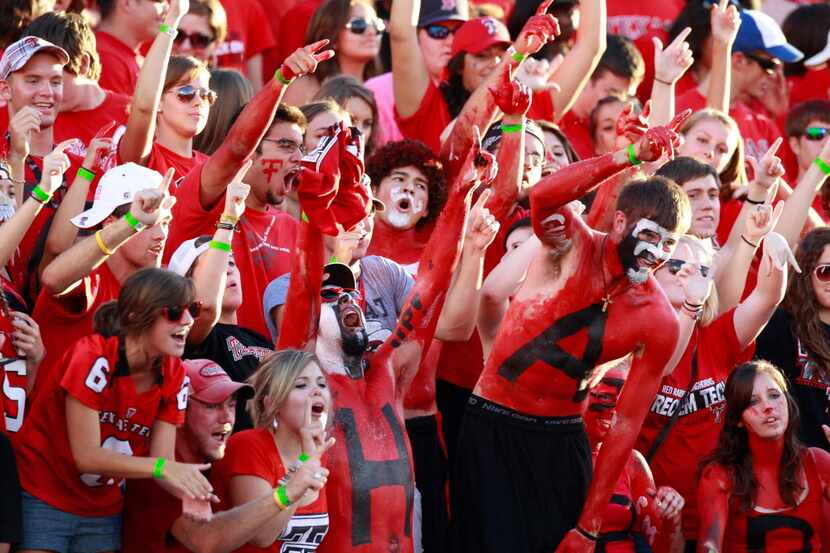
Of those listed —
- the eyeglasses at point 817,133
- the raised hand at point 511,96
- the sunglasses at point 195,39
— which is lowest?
the eyeglasses at point 817,133

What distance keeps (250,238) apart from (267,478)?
57.5 inches

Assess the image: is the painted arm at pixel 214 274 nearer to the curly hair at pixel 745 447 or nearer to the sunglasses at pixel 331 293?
the sunglasses at pixel 331 293

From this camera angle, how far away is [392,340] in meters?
5.68

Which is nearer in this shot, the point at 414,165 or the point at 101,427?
the point at 101,427

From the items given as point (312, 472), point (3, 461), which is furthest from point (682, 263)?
point (3, 461)

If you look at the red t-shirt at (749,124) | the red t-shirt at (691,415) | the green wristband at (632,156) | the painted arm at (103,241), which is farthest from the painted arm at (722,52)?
the painted arm at (103,241)

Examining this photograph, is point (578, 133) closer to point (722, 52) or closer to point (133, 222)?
point (722, 52)

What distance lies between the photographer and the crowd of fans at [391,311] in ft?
17.0

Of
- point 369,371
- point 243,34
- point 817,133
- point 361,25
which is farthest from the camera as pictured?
point 243,34

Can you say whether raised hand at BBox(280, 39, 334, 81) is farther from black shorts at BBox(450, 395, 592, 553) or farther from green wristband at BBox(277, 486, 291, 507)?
green wristband at BBox(277, 486, 291, 507)

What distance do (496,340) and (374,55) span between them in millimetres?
2678

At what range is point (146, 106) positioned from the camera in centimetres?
623

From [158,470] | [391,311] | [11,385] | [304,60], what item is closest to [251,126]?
[304,60]

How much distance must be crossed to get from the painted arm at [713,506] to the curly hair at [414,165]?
62.5 inches
